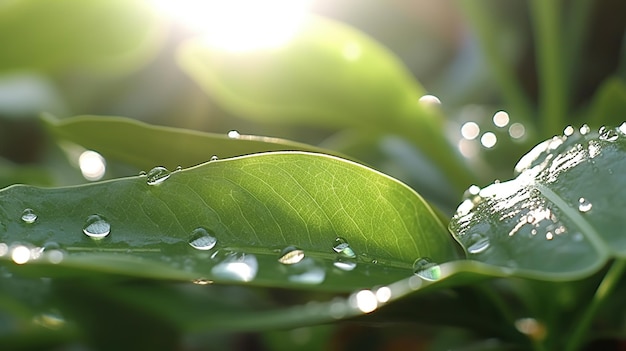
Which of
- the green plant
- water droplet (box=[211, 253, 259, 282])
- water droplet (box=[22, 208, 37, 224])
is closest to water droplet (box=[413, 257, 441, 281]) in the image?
the green plant

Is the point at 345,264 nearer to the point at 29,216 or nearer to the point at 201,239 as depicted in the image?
the point at 201,239

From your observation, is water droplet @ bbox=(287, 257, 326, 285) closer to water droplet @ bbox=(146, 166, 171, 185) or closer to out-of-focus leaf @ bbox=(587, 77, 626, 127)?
water droplet @ bbox=(146, 166, 171, 185)

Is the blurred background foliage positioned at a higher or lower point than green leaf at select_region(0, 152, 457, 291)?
higher

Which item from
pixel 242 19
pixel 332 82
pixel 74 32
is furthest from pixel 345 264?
pixel 74 32

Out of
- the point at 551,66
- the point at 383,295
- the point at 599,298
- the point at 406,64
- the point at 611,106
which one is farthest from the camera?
the point at 406,64

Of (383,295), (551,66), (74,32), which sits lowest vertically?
(383,295)

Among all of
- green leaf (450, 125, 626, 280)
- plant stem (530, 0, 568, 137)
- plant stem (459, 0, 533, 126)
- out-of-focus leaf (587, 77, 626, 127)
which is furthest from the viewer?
plant stem (459, 0, 533, 126)
